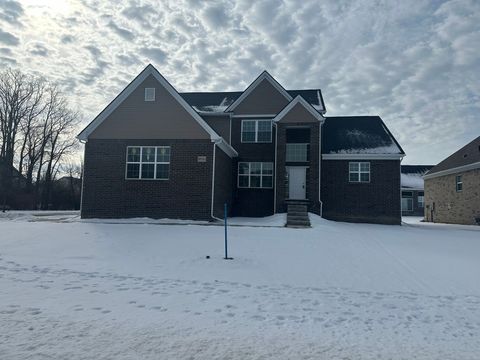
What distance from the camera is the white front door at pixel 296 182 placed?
22688mm

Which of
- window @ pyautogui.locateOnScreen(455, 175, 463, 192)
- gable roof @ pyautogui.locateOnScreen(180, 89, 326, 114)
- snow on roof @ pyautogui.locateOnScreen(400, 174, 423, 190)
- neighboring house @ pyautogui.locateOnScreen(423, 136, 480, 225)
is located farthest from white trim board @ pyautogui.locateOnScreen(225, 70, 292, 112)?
snow on roof @ pyautogui.locateOnScreen(400, 174, 423, 190)

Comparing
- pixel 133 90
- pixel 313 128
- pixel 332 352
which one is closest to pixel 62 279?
pixel 332 352

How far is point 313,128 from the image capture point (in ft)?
70.5

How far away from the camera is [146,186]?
60.1 feet

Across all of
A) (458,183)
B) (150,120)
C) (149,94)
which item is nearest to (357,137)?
(458,183)

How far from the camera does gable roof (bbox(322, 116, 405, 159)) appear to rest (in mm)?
22297

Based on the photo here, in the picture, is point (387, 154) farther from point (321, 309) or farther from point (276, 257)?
point (321, 309)

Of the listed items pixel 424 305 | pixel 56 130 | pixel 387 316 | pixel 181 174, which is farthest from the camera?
pixel 56 130

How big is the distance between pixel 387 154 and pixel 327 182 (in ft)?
12.2

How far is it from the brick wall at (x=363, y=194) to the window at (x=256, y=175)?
3229mm

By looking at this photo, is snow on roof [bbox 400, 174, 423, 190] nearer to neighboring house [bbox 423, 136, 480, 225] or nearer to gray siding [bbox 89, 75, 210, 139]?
neighboring house [bbox 423, 136, 480, 225]

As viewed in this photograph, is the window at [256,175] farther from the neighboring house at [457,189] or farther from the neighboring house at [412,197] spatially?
the neighboring house at [412,197]

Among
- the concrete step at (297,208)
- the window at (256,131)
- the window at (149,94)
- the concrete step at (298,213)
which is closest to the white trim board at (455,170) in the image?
the concrete step at (297,208)

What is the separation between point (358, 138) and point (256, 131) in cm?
634
